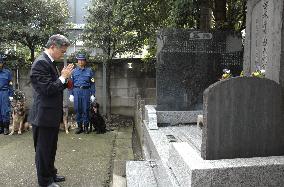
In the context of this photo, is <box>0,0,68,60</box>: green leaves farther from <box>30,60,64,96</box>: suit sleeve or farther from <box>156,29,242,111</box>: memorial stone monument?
<box>30,60,64,96</box>: suit sleeve

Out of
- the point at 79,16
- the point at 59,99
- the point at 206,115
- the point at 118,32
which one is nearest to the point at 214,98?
the point at 206,115

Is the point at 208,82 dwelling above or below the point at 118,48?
below

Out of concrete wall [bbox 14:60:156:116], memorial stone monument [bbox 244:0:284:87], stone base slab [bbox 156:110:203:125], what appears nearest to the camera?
memorial stone monument [bbox 244:0:284:87]

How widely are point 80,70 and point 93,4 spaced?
8.14 ft

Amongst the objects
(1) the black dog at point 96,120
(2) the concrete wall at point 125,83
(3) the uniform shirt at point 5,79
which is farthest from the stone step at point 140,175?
(2) the concrete wall at point 125,83

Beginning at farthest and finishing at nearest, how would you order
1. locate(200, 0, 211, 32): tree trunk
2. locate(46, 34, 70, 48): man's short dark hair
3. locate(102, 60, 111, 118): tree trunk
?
locate(102, 60, 111, 118): tree trunk
locate(200, 0, 211, 32): tree trunk
locate(46, 34, 70, 48): man's short dark hair

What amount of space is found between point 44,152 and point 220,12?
562cm

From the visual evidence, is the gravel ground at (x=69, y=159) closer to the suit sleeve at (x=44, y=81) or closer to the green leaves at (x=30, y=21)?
the suit sleeve at (x=44, y=81)

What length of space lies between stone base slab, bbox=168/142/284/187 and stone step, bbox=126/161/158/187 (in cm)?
143

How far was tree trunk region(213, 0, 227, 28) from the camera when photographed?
26.6 feet

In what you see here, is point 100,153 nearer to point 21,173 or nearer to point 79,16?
point 21,173

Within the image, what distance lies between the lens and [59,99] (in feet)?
16.1

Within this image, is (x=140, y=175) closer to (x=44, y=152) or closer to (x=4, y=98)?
(x=44, y=152)

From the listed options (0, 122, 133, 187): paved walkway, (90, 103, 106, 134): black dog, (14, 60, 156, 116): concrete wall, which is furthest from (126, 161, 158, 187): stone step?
(14, 60, 156, 116): concrete wall
